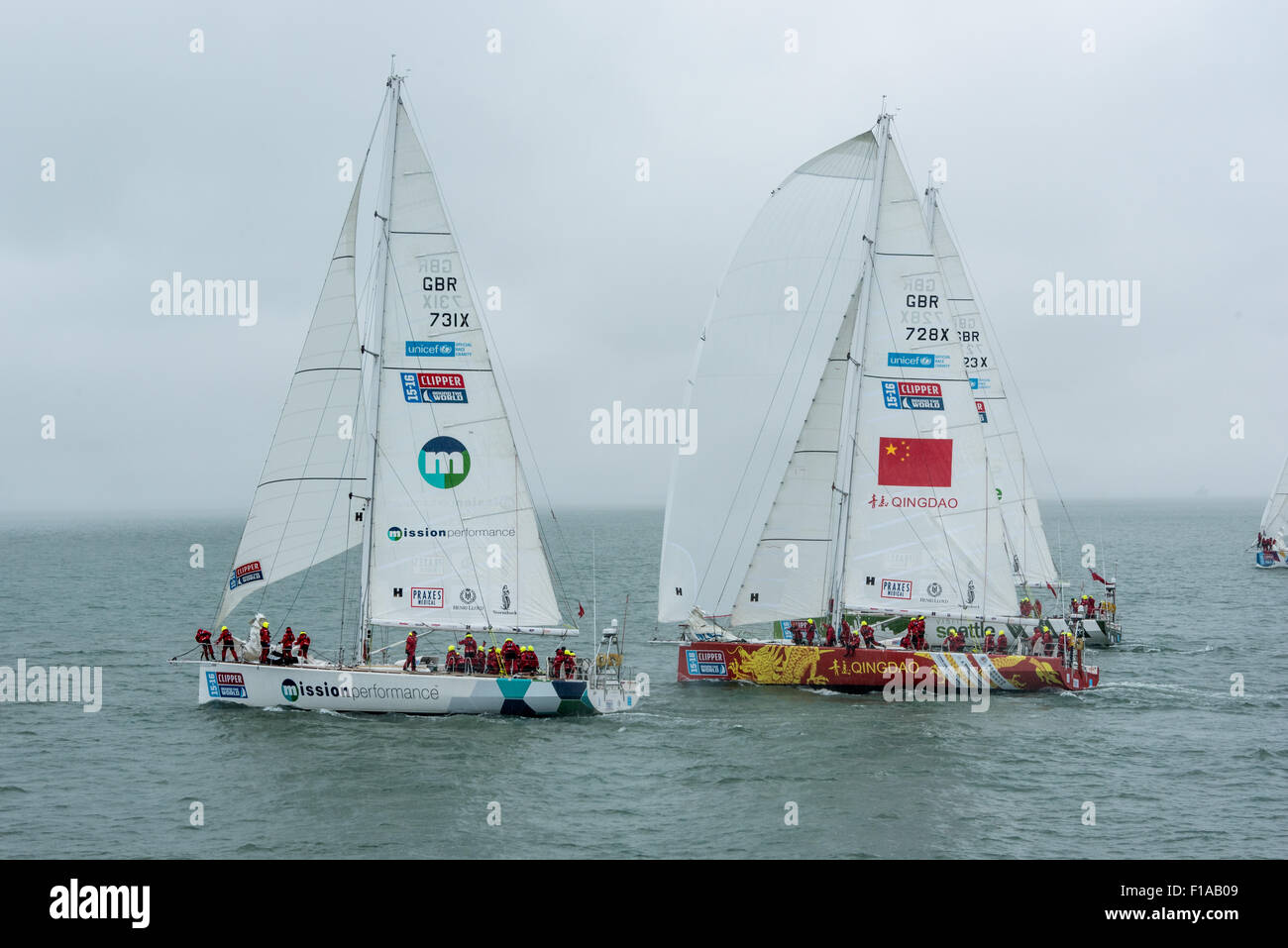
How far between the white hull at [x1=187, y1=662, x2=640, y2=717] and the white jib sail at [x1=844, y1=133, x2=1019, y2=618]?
395 inches

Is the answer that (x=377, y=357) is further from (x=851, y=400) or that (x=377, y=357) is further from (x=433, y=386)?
(x=851, y=400)

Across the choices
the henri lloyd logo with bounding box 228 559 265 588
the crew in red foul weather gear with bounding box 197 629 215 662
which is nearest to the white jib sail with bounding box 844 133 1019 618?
the henri lloyd logo with bounding box 228 559 265 588

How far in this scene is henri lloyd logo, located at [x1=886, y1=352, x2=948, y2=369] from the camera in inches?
1406

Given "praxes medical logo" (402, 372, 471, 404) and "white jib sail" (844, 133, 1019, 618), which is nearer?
"praxes medical logo" (402, 372, 471, 404)

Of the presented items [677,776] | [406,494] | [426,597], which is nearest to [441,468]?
[406,494]

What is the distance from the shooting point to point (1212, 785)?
2669cm

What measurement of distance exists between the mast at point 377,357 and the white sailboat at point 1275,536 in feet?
235

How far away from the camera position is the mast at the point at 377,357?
30.8 meters

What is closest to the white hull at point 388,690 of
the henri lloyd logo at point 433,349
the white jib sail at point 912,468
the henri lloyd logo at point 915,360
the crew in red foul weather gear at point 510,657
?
the crew in red foul weather gear at point 510,657

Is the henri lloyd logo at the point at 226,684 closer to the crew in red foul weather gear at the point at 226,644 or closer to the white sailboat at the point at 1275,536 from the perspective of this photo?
the crew in red foul weather gear at the point at 226,644

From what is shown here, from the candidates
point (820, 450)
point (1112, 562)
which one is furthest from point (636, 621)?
point (1112, 562)

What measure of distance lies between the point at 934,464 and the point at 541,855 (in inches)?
752
